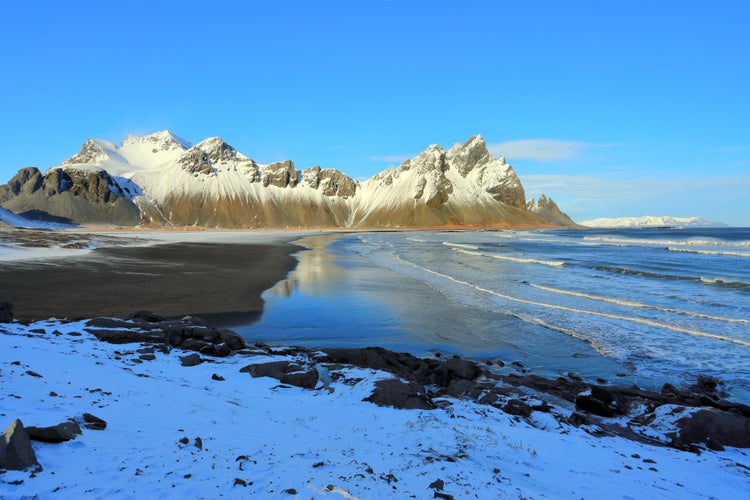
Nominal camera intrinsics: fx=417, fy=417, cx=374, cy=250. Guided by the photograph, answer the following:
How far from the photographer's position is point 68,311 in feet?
58.5

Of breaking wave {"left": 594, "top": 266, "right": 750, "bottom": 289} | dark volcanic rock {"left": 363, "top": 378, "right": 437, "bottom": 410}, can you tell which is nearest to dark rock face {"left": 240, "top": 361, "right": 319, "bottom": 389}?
dark volcanic rock {"left": 363, "top": 378, "right": 437, "bottom": 410}

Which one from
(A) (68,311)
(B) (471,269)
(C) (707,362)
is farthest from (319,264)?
(C) (707,362)

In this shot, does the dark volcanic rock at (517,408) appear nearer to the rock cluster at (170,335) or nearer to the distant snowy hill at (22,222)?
the rock cluster at (170,335)

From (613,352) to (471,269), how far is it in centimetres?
2431

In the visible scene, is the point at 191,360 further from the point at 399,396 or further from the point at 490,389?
the point at 490,389

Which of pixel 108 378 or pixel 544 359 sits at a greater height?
pixel 108 378

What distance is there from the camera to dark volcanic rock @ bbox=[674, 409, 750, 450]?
8117 millimetres

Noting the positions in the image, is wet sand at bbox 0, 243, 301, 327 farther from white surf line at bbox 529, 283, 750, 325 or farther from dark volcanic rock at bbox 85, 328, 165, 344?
white surf line at bbox 529, 283, 750, 325

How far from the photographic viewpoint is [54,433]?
18.0 feet

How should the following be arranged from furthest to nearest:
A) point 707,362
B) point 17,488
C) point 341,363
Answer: point 707,362 → point 341,363 → point 17,488

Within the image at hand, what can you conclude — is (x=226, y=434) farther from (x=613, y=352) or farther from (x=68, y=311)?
(x=68, y=311)

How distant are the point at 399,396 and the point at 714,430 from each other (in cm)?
630

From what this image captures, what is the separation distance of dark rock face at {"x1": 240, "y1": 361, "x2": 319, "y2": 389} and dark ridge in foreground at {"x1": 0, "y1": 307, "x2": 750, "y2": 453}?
0.08ft

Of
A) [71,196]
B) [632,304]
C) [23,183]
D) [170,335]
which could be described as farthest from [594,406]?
[23,183]
